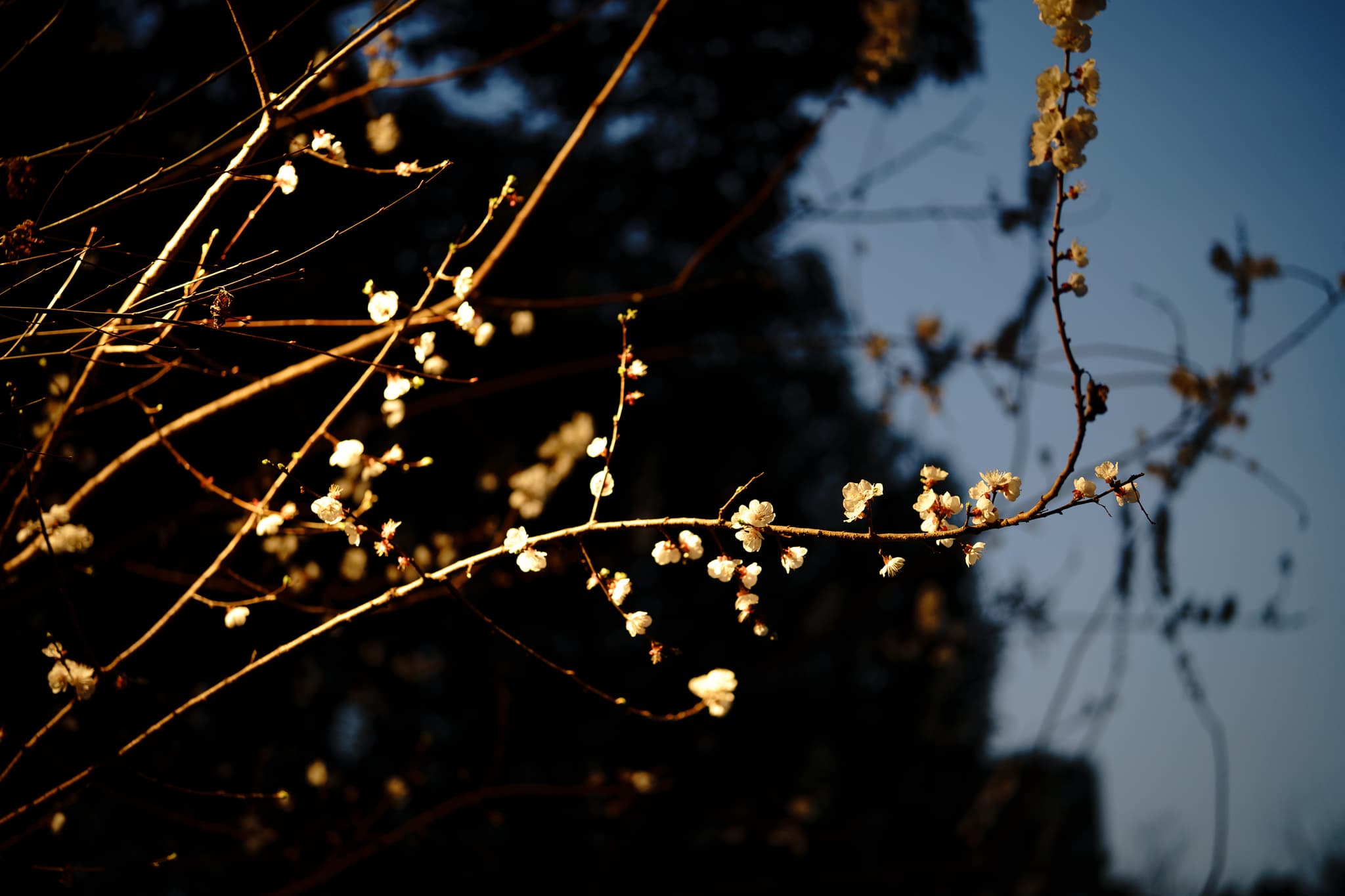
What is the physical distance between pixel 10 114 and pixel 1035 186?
8.60ft

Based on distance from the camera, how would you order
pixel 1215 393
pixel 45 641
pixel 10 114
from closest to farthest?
pixel 10 114, pixel 1215 393, pixel 45 641

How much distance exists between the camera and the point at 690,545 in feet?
3.44

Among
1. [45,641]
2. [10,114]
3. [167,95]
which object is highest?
[167,95]

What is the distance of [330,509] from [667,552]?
1.43 ft

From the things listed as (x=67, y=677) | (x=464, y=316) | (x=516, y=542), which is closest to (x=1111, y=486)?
(x=516, y=542)

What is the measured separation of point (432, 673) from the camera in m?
4.44

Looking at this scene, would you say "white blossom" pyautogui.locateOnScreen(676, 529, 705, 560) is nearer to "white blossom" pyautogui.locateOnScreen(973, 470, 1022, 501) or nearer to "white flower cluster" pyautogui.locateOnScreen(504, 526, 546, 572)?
"white flower cluster" pyautogui.locateOnScreen(504, 526, 546, 572)

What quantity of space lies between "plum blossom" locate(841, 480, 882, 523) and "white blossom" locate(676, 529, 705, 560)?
21cm

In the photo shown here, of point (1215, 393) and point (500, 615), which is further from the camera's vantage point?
point (500, 615)

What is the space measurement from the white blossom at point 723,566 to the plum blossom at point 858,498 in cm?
17

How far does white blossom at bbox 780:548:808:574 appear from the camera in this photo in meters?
1.00

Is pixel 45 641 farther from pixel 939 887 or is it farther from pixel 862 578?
pixel 939 887

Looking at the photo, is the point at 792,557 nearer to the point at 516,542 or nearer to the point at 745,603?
the point at 745,603

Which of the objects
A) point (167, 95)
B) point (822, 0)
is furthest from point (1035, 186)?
point (167, 95)
